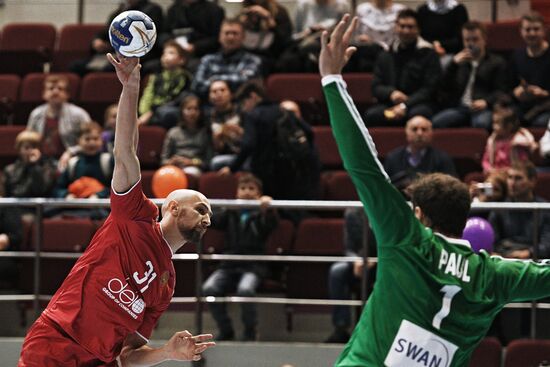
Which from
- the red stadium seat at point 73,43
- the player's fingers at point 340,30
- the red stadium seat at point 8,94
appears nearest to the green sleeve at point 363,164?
the player's fingers at point 340,30

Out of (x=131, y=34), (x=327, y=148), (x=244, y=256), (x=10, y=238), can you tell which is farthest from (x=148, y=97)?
(x=131, y=34)

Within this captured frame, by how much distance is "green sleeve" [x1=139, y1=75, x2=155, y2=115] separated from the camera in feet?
35.0

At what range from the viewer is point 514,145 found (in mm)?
8938

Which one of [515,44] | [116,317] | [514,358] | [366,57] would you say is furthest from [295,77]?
[116,317]

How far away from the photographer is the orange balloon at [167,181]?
28.4 ft

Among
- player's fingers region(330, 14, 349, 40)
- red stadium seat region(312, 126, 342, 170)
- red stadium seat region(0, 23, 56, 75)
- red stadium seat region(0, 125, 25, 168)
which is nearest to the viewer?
player's fingers region(330, 14, 349, 40)

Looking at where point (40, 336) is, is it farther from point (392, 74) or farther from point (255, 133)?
point (392, 74)

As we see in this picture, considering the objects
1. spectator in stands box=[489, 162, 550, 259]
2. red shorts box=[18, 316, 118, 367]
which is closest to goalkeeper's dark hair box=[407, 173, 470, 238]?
red shorts box=[18, 316, 118, 367]

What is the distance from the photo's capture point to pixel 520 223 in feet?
26.2

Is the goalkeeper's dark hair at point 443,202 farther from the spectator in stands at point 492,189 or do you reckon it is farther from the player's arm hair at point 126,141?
the spectator in stands at point 492,189

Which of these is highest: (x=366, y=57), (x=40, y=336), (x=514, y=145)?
(x=366, y=57)

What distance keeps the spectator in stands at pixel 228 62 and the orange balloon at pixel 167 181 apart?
1.87 metres

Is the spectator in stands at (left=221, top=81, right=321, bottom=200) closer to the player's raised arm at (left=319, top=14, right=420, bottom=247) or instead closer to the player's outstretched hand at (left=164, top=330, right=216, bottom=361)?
the player's outstretched hand at (left=164, top=330, right=216, bottom=361)

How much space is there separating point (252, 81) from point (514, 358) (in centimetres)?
358
